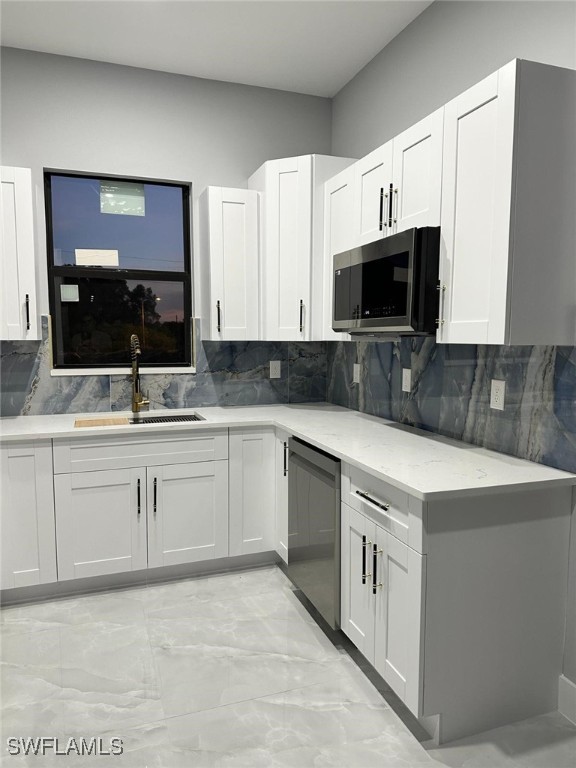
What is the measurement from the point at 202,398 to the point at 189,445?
63 cm

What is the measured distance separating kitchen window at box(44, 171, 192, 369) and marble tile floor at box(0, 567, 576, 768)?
1.49 m

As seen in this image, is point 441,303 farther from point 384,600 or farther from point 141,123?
point 141,123

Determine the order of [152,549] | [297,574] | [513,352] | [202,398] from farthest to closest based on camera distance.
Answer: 1. [202,398]
2. [152,549]
3. [297,574]
4. [513,352]

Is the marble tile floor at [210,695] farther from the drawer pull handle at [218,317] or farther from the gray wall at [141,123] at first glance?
the gray wall at [141,123]

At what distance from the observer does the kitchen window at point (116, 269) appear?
3158 millimetres

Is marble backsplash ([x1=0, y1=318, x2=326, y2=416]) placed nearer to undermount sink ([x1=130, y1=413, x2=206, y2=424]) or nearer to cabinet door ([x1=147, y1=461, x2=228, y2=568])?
undermount sink ([x1=130, y1=413, x2=206, y2=424])

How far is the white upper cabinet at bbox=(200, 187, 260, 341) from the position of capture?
3.10 metres

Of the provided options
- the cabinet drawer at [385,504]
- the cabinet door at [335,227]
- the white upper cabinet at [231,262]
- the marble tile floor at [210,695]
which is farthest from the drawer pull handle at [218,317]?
the marble tile floor at [210,695]

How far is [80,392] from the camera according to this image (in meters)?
3.18

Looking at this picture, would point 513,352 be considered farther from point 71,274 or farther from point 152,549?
point 71,274

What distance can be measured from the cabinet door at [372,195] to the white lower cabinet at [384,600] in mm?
1259

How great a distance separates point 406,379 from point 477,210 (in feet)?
3.70

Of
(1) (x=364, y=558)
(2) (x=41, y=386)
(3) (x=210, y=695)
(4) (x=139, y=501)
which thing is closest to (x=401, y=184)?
(1) (x=364, y=558)

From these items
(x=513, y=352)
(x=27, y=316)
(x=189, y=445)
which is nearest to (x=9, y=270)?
(x=27, y=316)
